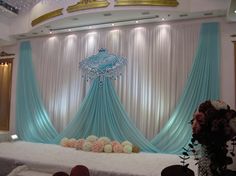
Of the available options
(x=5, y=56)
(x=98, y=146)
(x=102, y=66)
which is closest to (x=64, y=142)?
(x=98, y=146)

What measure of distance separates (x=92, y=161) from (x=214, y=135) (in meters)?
2.35

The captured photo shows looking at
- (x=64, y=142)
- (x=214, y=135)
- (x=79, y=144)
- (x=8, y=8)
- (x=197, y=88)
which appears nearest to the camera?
(x=214, y=135)

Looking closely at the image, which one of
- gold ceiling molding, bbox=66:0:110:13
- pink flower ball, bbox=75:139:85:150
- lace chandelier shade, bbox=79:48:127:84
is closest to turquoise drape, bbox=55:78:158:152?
lace chandelier shade, bbox=79:48:127:84

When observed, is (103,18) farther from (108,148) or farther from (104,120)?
(108,148)

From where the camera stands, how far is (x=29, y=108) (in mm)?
5527

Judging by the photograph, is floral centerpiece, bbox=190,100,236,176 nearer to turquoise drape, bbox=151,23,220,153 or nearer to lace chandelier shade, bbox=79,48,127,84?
turquoise drape, bbox=151,23,220,153

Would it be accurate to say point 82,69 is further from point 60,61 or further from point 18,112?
point 18,112

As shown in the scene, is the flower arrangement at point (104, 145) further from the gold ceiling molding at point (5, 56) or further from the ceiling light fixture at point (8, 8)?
the ceiling light fixture at point (8, 8)

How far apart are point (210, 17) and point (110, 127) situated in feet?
8.07

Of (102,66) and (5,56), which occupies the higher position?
(5,56)

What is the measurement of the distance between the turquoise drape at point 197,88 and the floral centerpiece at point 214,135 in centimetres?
270

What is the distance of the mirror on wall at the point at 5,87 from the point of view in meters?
5.91

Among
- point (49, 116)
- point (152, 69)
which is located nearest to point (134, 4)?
point (152, 69)

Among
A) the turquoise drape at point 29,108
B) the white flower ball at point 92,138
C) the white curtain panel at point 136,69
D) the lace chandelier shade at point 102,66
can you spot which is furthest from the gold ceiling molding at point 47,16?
the white flower ball at point 92,138
